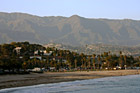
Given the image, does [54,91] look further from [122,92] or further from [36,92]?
[122,92]

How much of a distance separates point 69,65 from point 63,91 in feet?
432

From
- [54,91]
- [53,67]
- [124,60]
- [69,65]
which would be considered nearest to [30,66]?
[53,67]

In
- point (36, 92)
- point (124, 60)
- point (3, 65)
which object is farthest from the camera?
point (124, 60)

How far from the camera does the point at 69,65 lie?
605 feet

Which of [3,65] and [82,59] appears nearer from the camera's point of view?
[3,65]

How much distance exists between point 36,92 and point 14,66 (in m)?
73.5

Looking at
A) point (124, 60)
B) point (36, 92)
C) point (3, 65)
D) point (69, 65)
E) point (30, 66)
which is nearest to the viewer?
point (36, 92)

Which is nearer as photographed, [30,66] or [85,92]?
[85,92]

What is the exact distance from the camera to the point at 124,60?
647ft

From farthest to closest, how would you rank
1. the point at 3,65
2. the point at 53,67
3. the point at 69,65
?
1. the point at 69,65
2. the point at 53,67
3. the point at 3,65

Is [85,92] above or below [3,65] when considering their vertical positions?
below

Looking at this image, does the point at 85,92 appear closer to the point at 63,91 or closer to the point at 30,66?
the point at 63,91

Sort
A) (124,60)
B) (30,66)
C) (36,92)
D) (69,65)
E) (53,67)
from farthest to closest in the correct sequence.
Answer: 1. (124,60)
2. (69,65)
3. (53,67)
4. (30,66)
5. (36,92)

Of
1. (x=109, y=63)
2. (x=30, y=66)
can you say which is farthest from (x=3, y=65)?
(x=109, y=63)
